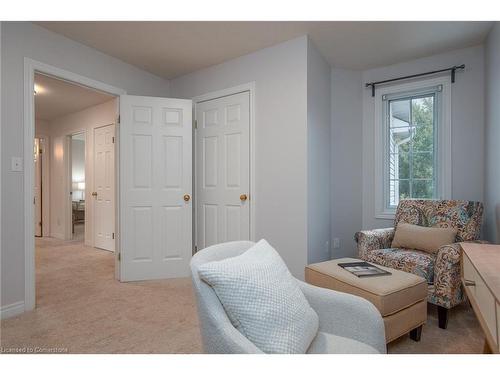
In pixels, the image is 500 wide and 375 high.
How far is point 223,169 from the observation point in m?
3.23

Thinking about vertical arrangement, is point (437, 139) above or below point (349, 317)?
above

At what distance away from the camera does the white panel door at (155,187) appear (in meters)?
3.08

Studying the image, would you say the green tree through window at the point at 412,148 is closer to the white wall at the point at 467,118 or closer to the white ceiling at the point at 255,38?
the white wall at the point at 467,118

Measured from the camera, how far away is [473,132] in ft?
9.57

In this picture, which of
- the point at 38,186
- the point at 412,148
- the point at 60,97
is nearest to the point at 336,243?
the point at 412,148

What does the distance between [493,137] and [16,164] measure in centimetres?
387

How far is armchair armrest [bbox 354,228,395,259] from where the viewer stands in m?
2.53

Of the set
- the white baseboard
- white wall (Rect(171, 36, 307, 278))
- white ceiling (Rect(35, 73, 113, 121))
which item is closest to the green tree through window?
white wall (Rect(171, 36, 307, 278))

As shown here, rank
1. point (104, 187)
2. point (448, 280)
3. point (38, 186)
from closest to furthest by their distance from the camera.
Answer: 1. point (448, 280)
2. point (104, 187)
3. point (38, 186)

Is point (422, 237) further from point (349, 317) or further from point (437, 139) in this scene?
point (349, 317)

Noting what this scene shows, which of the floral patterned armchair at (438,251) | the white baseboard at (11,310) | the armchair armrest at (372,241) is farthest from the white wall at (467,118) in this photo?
the white baseboard at (11,310)

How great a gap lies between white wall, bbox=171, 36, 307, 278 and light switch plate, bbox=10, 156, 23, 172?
199 centimetres

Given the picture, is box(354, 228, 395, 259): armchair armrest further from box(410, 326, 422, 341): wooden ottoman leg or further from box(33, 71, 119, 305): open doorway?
box(33, 71, 119, 305): open doorway

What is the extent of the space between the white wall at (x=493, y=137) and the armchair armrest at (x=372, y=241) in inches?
31.5
